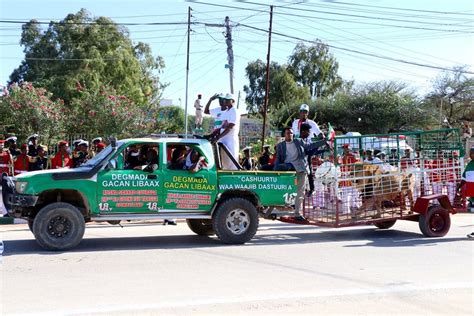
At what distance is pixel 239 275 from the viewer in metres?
7.54

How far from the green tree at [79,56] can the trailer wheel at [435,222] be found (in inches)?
1159

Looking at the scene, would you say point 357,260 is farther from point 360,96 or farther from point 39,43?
point 360,96

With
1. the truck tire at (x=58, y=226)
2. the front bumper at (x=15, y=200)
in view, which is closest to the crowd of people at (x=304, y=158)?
the truck tire at (x=58, y=226)

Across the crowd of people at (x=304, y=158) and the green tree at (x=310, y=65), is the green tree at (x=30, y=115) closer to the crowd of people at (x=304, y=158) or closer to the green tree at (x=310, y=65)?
the crowd of people at (x=304, y=158)

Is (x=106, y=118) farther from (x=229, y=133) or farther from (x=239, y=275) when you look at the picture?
(x=239, y=275)

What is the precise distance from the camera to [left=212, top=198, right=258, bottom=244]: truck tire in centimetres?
991

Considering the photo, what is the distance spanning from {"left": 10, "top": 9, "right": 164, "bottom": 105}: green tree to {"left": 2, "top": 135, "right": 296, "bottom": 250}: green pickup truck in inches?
1158

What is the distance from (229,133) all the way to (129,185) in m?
2.32

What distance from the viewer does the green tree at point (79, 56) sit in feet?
130

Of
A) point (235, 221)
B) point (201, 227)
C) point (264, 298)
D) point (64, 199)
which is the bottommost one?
point (264, 298)

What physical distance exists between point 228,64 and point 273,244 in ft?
66.4

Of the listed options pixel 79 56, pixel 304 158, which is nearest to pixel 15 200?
pixel 304 158

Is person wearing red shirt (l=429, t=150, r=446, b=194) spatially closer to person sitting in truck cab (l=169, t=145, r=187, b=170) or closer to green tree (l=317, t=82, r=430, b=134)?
person sitting in truck cab (l=169, t=145, r=187, b=170)

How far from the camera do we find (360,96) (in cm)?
4972
